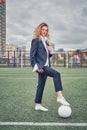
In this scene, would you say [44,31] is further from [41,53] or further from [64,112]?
[64,112]

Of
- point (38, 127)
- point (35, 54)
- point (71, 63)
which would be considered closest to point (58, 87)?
point (35, 54)

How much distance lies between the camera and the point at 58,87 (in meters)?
4.72

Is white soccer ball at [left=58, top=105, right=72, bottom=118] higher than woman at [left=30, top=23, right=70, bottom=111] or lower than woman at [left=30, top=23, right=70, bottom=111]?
lower

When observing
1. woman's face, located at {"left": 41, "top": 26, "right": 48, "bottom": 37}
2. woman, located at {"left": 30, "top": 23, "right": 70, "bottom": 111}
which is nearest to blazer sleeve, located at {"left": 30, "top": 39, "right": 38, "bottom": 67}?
woman, located at {"left": 30, "top": 23, "right": 70, "bottom": 111}

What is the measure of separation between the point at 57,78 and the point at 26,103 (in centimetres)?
145

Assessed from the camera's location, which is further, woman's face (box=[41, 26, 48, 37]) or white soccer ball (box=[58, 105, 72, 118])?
woman's face (box=[41, 26, 48, 37])

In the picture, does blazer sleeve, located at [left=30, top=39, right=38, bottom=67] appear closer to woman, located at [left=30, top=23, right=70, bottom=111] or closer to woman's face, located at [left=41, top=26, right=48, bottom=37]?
woman, located at [left=30, top=23, right=70, bottom=111]

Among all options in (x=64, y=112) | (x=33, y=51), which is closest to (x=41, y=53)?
(x=33, y=51)

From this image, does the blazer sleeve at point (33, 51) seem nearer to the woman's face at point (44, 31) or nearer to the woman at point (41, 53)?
the woman at point (41, 53)

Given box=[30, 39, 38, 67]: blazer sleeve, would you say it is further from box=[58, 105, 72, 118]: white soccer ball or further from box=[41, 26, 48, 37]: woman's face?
box=[58, 105, 72, 118]: white soccer ball

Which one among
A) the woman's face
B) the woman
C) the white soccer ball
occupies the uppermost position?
the woman's face

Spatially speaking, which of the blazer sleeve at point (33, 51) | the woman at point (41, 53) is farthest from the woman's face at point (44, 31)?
the blazer sleeve at point (33, 51)

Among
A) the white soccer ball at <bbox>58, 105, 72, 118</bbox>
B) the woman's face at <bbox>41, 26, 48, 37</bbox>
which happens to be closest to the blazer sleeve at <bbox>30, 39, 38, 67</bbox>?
the woman's face at <bbox>41, 26, 48, 37</bbox>

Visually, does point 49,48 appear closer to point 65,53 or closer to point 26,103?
point 26,103
